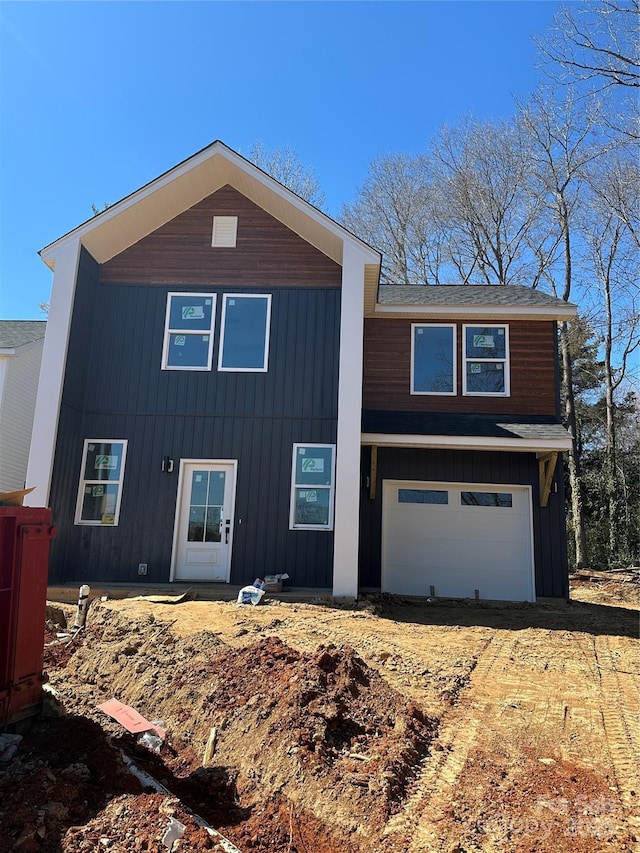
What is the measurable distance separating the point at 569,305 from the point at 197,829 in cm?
1077

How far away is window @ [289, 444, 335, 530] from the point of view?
31.1ft

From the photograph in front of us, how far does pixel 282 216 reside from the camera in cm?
1039

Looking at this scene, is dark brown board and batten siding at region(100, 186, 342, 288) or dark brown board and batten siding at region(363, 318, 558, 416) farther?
dark brown board and batten siding at region(363, 318, 558, 416)

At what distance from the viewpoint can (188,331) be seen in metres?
10.3

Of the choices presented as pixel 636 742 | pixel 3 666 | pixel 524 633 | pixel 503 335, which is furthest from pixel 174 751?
pixel 503 335

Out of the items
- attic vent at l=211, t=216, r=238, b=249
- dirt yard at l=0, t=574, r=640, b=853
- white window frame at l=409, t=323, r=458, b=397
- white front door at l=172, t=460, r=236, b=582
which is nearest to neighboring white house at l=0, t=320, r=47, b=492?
white front door at l=172, t=460, r=236, b=582

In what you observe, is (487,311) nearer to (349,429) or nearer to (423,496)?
(423,496)

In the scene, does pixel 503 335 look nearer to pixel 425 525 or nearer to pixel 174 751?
pixel 425 525

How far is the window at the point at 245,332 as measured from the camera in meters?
10.1

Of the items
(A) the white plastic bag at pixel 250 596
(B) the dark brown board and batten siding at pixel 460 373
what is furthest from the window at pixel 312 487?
(B) the dark brown board and batten siding at pixel 460 373

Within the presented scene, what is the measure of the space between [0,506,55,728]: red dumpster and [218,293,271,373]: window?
6.13m

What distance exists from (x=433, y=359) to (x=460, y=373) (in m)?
0.60

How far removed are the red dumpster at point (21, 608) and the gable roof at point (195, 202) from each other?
7101mm

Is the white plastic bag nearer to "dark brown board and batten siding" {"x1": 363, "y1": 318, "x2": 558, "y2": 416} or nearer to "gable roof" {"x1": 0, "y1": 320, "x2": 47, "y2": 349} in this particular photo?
"dark brown board and batten siding" {"x1": 363, "y1": 318, "x2": 558, "y2": 416}
